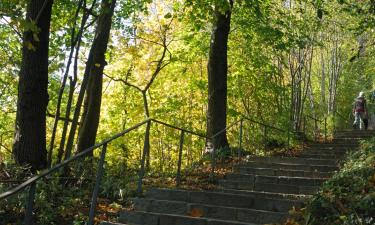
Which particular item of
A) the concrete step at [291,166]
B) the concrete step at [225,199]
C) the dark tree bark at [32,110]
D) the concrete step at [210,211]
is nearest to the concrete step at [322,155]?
the concrete step at [291,166]

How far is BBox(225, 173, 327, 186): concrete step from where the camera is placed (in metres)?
7.98

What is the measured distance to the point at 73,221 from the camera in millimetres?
6406

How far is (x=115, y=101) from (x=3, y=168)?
1472 centimetres

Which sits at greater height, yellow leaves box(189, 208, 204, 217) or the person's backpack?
the person's backpack

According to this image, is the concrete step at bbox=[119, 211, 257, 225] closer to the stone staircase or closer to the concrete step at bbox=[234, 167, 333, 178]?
the stone staircase

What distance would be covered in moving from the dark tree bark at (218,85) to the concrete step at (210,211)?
5134mm

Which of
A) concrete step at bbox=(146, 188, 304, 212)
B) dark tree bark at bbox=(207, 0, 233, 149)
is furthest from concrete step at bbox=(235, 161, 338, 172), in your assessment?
concrete step at bbox=(146, 188, 304, 212)

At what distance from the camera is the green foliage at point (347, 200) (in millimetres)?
5488

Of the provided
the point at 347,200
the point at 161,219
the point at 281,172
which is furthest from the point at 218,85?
the point at 347,200

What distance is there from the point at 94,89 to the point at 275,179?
452 cm

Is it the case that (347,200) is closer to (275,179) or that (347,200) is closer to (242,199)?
(242,199)

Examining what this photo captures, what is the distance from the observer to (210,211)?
21.6 feet

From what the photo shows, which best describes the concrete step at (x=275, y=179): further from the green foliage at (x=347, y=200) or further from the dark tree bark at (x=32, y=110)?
the dark tree bark at (x=32, y=110)

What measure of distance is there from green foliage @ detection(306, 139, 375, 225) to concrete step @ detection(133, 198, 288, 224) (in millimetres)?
495
